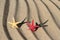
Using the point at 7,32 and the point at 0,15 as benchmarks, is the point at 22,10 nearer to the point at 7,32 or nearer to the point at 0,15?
the point at 0,15

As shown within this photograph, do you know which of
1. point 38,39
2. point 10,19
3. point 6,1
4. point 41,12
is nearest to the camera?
point 38,39

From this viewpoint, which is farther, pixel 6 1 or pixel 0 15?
pixel 6 1

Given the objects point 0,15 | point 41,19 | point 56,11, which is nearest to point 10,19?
point 0,15

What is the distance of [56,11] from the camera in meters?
1.49

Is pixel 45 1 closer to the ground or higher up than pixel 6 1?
closer to the ground

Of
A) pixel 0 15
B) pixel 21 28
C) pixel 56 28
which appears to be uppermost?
Answer: pixel 0 15

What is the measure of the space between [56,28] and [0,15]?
350 mm

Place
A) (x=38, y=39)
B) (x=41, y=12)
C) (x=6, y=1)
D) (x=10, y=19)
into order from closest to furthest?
(x=38, y=39) → (x=10, y=19) → (x=41, y=12) → (x=6, y=1)

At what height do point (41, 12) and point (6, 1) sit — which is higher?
point (6, 1)

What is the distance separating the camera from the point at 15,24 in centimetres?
131

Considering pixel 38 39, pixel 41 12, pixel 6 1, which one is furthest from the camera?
pixel 6 1

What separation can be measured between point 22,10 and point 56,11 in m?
0.22

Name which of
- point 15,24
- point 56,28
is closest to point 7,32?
point 15,24

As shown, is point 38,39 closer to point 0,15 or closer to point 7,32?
point 7,32
